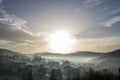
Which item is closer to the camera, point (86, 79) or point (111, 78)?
point (111, 78)

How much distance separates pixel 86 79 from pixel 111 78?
122ft

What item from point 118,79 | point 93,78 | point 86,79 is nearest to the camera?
point 118,79

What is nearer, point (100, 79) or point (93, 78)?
point (100, 79)

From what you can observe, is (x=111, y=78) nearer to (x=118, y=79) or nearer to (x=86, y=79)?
(x=118, y=79)

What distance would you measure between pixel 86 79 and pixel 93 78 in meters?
15.3

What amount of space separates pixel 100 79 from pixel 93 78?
55.9 ft

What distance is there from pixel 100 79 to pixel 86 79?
3219cm

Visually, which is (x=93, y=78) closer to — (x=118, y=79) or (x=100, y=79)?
(x=100, y=79)

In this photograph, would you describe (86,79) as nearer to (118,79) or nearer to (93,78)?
(93,78)

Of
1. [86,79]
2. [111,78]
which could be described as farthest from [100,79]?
[86,79]

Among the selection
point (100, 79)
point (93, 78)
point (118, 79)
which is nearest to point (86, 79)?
point (93, 78)

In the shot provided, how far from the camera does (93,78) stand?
183625 millimetres

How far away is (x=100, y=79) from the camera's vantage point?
167 m

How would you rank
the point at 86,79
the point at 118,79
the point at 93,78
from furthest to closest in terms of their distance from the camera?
the point at 86,79
the point at 93,78
the point at 118,79
